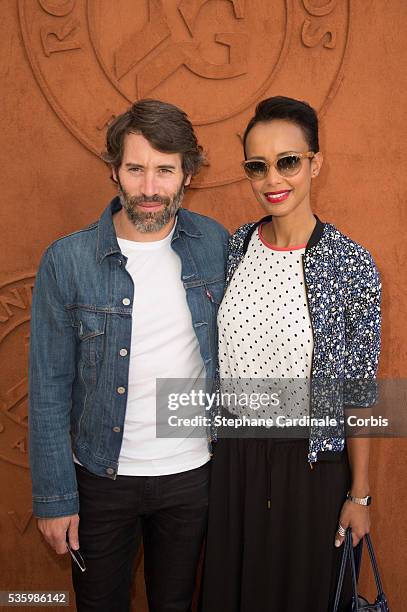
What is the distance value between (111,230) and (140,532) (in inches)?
39.2

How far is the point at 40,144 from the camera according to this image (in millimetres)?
2457

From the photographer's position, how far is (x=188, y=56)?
7.95 ft

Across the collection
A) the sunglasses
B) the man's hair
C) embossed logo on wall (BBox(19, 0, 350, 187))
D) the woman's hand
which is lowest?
the woman's hand

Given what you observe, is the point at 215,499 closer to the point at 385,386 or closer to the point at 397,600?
the point at 385,386

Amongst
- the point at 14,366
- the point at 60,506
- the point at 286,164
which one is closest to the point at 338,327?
the point at 286,164

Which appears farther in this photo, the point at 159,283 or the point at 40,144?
the point at 40,144

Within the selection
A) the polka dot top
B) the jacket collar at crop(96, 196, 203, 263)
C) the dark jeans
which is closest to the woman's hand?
the polka dot top

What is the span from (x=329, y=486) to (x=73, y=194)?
4.79ft

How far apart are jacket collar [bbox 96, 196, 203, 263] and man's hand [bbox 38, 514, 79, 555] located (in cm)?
80

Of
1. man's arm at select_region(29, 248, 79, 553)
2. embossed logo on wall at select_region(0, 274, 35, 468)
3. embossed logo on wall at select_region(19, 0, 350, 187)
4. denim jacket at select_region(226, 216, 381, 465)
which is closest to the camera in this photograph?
denim jacket at select_region(226, 216, 381, 465)

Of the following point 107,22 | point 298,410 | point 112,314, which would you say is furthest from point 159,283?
point 107,22

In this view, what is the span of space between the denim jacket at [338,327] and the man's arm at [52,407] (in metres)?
0.74

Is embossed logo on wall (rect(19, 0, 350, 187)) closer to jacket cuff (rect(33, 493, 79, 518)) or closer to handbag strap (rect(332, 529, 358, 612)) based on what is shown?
jacket cuff (rect(33, 493, 79, 518))

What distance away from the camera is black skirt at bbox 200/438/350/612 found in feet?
6.16
